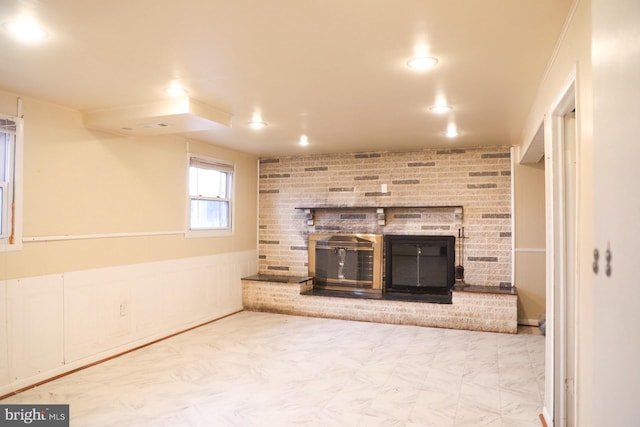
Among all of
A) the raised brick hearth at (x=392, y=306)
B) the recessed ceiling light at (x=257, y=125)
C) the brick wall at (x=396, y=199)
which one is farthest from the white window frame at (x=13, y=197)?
the brick wall at (x=396, y=199)

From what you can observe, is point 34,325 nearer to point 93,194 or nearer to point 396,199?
point 93,194

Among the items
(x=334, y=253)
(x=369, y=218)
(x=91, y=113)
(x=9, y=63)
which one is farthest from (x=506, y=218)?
(x=9, y=63)

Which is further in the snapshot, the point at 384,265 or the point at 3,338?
the point at 384,265

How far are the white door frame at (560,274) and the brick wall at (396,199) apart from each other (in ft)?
10.1

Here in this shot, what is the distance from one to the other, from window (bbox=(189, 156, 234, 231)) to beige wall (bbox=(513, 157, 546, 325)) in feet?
12.2

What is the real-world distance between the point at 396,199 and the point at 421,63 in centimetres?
339

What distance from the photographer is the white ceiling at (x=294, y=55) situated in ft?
6.41

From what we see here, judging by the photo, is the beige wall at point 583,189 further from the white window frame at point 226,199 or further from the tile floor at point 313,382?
the white window frame at point 226,199

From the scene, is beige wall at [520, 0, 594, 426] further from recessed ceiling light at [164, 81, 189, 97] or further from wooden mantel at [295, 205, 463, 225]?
wooden mantel at [295, 205, 463, 225]

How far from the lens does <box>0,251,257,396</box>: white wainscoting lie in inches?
127

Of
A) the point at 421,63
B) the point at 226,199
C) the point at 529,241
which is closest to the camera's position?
the point at 421,63

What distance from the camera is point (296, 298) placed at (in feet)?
19.1

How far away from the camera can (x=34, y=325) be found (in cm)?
334
